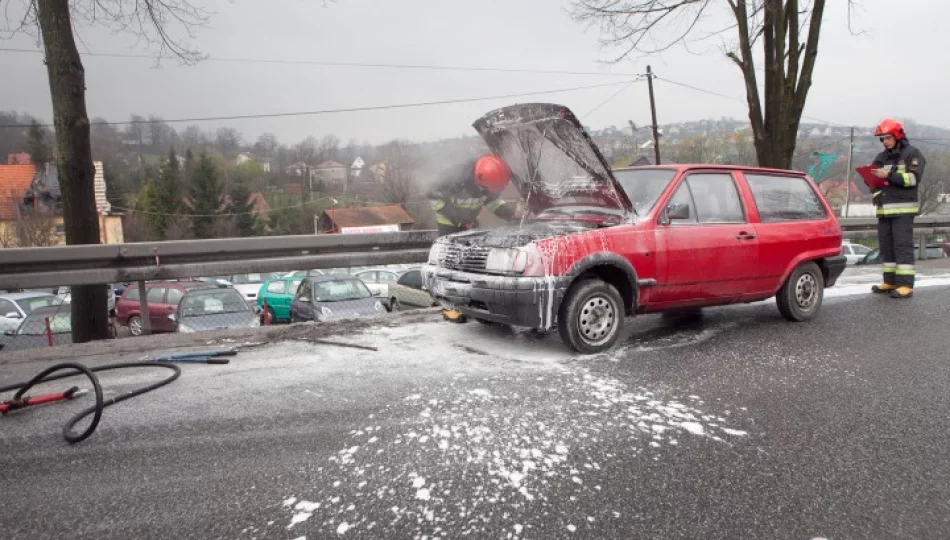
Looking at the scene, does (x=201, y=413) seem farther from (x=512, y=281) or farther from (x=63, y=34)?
(x=63, y=34)

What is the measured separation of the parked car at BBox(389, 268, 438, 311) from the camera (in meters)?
13.3

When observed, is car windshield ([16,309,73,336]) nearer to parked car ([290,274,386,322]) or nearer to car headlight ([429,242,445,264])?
parked car ([290,274,386,322])

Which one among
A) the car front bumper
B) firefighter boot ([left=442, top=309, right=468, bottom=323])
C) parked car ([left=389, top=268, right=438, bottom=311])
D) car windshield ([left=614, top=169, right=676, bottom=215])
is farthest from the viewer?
parked car ([left=389, top=268, right=438, bottom=311])

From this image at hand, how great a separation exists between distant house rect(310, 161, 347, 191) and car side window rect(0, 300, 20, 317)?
9.46 meters

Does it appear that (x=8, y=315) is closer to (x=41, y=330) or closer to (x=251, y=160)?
(x=41, y=330)

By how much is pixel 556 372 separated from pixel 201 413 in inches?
90.6

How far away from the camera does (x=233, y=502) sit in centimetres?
243

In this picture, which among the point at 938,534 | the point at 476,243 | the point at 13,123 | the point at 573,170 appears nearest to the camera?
the point at 938,534

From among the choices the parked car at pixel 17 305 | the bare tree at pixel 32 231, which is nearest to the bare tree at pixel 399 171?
the parked car at pixel 17 305

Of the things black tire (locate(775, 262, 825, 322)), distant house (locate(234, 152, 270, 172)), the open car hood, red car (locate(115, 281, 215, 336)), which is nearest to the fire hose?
the open car hood

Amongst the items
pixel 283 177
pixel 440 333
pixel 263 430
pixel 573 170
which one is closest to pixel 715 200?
pixel 573 170

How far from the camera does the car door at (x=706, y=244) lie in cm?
492

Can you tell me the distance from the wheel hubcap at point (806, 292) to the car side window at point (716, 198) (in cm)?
103

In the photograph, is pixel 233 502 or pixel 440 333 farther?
pixel 440 333
